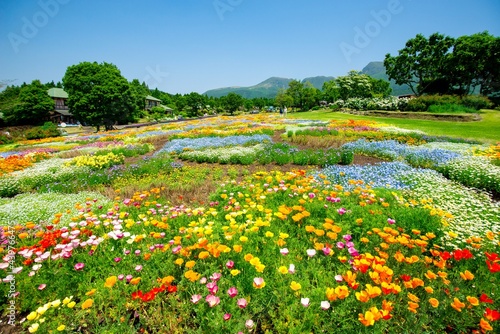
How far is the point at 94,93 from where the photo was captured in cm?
3666

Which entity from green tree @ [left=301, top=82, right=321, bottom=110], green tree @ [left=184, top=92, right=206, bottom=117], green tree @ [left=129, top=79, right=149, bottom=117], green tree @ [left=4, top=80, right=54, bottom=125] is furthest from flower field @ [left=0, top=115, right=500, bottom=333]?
green tree @ [left=184, top=92, right=206, bottom=117]

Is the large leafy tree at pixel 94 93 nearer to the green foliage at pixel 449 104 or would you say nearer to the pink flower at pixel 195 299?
the pink flower at pixel 195 299

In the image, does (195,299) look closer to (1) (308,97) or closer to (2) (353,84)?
(2) (353,84)

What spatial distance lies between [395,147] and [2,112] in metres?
71.1

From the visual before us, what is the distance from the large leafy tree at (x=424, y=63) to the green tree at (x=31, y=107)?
7466 centimetres

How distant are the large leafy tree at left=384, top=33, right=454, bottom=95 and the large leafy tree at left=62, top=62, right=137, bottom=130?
51645 mm

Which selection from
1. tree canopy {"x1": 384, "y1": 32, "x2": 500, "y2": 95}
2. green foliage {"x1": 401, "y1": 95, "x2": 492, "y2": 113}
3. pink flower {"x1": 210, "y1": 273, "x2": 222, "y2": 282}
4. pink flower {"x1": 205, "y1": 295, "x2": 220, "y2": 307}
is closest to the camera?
pink flower {"x1": 205, "y1": 295, "x2": 220, "y2": 307}

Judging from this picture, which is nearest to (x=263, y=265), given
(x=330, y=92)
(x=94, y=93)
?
(x=94, y=93)

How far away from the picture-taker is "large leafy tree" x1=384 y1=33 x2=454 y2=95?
40.8 metres

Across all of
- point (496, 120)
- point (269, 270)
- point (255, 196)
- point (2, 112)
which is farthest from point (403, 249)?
point (2, 112)

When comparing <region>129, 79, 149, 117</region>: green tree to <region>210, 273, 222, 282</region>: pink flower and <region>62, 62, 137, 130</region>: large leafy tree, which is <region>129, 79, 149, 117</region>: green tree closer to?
<region>62, 62, 137, 130</region>: large leafy tree

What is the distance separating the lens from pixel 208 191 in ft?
22.6

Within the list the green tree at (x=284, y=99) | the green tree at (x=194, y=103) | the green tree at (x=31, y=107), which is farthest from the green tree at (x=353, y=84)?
the green tree at (x=31, y=107)

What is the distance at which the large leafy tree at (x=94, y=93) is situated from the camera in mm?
36750
